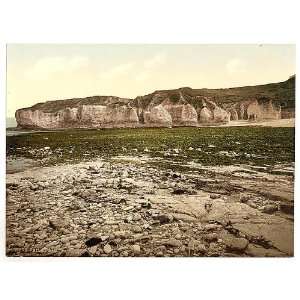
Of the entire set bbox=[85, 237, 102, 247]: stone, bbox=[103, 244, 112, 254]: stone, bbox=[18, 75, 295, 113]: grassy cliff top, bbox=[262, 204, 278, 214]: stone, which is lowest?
bbox=[103, 244, 112, 254]: stone

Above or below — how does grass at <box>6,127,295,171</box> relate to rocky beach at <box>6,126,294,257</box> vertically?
above

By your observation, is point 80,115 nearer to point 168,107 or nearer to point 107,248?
point 168,107

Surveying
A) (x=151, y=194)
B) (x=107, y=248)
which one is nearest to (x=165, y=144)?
(x=151, y=194)

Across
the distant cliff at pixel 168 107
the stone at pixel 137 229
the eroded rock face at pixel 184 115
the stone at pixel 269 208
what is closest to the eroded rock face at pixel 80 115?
the distant cliff at pixel 168 107

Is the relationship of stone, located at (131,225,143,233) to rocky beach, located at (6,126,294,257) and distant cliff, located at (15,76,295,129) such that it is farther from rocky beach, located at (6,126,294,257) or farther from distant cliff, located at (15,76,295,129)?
distant cliff, located at (15,76,295,129)

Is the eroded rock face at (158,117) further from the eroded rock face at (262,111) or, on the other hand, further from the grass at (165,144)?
the eroded rock face at (262,111)

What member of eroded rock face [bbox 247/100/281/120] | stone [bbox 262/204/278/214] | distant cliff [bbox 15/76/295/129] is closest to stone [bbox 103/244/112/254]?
distant cliff [bbox 15/76/295/129]
